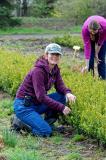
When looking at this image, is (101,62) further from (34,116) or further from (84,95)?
(34,116)

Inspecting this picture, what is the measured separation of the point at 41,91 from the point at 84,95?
2.59ft

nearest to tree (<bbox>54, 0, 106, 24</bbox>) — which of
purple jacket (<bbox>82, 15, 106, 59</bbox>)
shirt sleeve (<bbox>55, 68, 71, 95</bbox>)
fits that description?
purple jacket (<bbox>82, 15, 106, 59</bbox>)

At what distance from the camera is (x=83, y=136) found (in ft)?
24.2

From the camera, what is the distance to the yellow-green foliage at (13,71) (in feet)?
33.6

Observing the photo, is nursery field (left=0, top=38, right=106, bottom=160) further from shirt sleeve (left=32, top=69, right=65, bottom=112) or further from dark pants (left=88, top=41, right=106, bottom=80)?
dark pants (left=88, top=41, right=106, bottom=80)

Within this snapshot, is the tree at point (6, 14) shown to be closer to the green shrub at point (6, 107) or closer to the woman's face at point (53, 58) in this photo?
the green shrub at point (6, 107)

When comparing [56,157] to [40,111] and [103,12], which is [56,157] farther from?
[103,12]

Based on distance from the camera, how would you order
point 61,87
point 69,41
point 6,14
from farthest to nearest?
point 6,14
point 69,41
point 61,87

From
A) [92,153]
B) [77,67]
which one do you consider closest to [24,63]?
[77,67]

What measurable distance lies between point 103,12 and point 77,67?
61.4 feet

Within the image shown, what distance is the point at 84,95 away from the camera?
7789 mm

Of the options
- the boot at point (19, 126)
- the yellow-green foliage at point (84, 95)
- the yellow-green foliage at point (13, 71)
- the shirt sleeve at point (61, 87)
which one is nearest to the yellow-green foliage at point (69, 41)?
the yellow-green foliage at point (13, 71)

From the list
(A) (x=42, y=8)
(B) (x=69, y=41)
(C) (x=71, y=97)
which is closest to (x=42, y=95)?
(C) (x=71, y=97)

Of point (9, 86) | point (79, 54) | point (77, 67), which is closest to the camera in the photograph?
point (9, 86)
